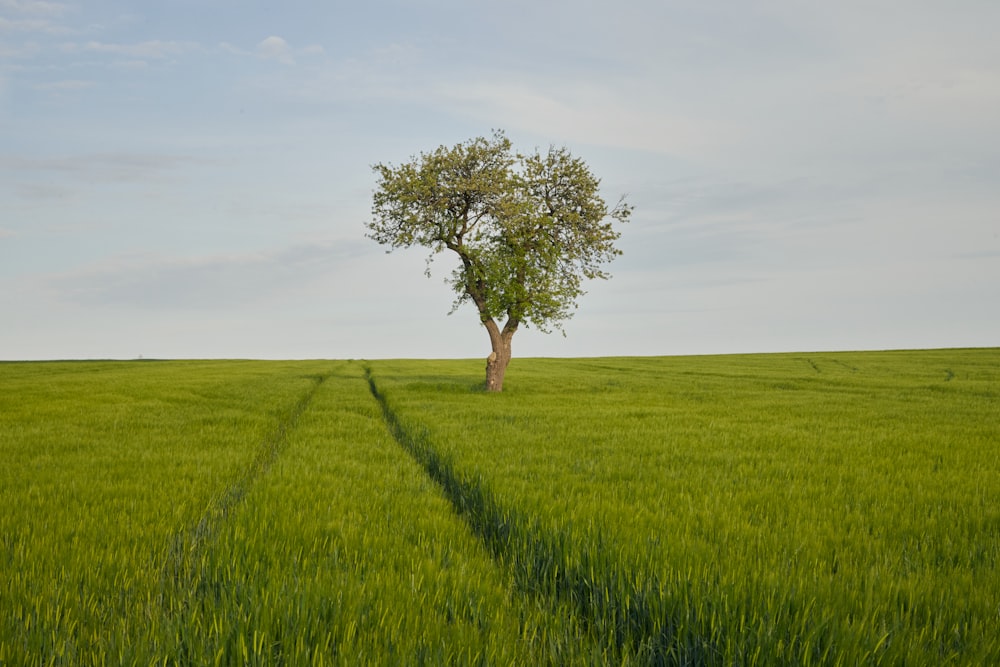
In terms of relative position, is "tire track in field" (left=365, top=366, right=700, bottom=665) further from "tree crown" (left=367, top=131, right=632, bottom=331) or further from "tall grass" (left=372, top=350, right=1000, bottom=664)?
"tree crown" (left=367, top=131, right=632, bottom=331)

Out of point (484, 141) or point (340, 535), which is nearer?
point (340, 535)

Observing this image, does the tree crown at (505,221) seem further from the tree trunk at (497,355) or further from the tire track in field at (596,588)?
the tire track in field at (596,588)

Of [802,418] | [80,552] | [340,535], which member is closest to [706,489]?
[340,535]

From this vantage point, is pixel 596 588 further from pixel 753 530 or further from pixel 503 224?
pixel 503 224

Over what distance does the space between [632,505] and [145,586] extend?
15.7ft

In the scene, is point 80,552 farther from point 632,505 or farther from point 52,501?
point 632,505

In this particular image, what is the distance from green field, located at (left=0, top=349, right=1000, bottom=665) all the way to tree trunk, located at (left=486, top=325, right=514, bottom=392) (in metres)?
15.1

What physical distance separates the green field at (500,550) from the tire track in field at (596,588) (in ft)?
0.08

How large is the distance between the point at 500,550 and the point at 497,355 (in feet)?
73.5

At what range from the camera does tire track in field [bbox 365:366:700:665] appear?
3758 mm

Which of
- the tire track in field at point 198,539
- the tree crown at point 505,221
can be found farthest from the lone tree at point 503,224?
the tire track in field at point 198,539

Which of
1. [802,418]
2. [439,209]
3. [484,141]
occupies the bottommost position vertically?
[802,418]

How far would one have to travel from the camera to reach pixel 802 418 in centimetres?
1761

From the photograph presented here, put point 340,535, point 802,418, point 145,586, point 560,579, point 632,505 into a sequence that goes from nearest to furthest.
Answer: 1. point 145,586
2. point 560,579
3. point 340,535
4. point 632,505
5. point 802,418
